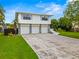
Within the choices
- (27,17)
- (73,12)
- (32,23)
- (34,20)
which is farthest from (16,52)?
(34,20)

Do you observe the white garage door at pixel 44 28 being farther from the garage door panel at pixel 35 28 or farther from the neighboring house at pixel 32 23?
the garage door panel at pixel 35 28

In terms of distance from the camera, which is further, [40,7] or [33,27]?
[40,7]

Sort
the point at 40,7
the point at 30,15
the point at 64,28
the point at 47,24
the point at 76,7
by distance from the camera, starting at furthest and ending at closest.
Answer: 1. the point at 40,7
2. the point at 64,28
3. the point at 47,24
4. the point at 30,15
5. the point at 76,7

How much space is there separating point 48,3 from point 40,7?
483cm

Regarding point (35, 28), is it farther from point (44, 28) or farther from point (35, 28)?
point (44, 28)

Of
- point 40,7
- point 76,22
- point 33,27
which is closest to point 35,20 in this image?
point 33,27

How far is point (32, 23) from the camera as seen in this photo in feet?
133

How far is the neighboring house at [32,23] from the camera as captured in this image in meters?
39.0

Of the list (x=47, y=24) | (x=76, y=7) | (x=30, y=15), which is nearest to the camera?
(x=76, y=7)

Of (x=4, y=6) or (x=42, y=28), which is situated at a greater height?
(x=4, y=6)

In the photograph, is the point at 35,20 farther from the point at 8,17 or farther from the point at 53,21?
the point at 8,17

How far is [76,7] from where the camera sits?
30391mm

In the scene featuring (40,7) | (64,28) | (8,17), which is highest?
(40,7)

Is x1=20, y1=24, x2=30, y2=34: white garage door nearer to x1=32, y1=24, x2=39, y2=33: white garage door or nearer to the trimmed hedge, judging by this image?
x1=32, y1=24, x2=39, y2=33: white garage door
